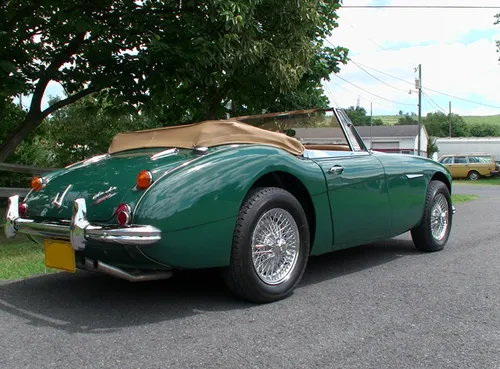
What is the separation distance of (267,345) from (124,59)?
5764 mm

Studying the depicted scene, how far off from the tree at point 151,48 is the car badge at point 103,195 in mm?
A: 3408

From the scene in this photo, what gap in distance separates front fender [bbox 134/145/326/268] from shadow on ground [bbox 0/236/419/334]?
44 centimetres

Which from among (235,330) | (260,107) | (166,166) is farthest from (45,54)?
(235,330)

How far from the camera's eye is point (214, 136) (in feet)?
12.3

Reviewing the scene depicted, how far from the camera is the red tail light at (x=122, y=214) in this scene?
3.05 metres

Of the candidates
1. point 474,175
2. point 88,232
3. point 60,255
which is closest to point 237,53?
point 60,255

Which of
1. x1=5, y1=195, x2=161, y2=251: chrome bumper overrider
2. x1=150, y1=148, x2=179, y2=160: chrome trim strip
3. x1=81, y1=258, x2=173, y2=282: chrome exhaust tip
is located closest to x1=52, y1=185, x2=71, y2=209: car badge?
x1=5, y1=195, x2=161, y2=251: chrome bumper overrider

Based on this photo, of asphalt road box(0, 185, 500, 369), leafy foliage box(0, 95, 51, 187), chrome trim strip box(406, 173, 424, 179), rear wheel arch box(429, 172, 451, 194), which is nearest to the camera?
asphalt road box(0, 185, 500, 369)

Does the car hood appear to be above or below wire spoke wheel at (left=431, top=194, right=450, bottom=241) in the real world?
above

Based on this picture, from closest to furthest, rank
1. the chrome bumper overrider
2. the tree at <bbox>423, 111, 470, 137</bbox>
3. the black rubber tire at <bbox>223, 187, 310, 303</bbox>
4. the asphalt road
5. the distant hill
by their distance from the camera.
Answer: the asphalt road
the chrome bumper overrider
the black rubber tire at <bbox>223, 187, 310, 303</bbox>
the tree at <bbox>423, 111, 470, 137</bbox>
the distant hill

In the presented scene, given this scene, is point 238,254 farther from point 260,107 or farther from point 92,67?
point 260,107

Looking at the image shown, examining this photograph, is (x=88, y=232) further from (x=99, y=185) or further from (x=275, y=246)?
(x=275, y=246)

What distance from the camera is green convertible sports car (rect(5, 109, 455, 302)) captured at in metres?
3.12

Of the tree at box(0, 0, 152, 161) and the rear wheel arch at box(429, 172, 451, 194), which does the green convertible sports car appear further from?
the tree at box(0, 0, 152, 161)
